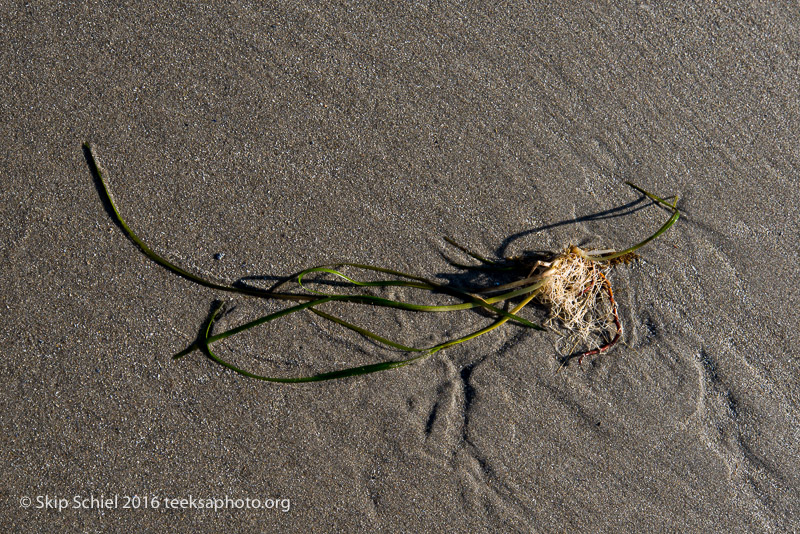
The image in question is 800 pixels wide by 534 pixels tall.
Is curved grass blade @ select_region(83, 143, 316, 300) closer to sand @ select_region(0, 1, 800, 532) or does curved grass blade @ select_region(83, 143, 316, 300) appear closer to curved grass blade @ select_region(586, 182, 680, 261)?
sand @ select_region(0, 1, 800, 532)

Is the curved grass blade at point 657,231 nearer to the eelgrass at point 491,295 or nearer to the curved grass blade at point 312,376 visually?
the eelgrass at point 491,295

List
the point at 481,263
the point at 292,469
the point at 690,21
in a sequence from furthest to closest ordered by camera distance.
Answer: the point at 690,21 < the point at 481,263 < the point at 292,469

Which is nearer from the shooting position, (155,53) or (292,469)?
(292,469)

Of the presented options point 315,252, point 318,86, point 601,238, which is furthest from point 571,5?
point 315,252

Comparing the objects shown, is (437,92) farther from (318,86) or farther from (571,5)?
(571,5)

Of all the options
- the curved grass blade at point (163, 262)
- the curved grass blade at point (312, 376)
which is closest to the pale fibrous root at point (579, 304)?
the curved grass blade at point (312, 376)

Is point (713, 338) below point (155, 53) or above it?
above
